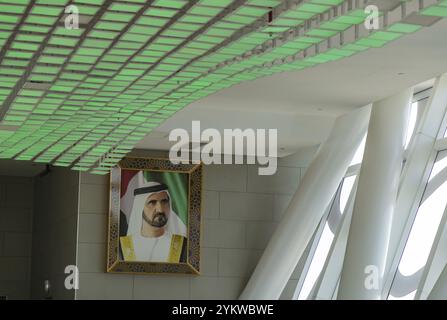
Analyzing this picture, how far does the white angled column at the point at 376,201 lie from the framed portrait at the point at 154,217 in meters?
4.14

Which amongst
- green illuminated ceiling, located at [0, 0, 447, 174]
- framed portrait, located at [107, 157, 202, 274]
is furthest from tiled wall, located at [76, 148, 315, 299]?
green illuminated ceiling, located at [0, 0, 447, 174]

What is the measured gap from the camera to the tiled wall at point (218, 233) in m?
17.0

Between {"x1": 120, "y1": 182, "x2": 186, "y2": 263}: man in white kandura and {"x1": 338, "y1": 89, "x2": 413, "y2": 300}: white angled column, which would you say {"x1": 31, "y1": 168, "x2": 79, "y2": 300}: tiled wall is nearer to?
{"x1": 120, "y1": 182, "x2": 186, "y2": 263}: man in white kandura

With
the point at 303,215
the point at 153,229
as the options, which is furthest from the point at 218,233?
the point at 303,215

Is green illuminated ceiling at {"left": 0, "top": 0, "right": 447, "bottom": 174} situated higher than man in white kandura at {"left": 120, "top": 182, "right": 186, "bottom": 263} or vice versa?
green illuminated ceiling at {"left": 0, "top": 0, "right": 447, "bottom": 174}

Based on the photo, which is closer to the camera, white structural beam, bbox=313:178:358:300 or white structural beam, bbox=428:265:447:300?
white structural beam, bbox=428:265:447:300

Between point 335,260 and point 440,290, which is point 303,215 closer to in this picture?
point 335,260

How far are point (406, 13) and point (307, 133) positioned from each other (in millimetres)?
8949

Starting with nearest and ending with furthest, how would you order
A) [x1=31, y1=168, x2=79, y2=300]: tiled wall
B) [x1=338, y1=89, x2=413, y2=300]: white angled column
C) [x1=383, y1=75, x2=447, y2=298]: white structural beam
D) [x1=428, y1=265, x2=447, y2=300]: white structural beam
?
1. [x1=428, y1=265, x2=447, y2=300]: white structural beam
2. [x1=338, y1=89, x2=413, y2=300]: white angled column
3. [x1=383, y1=75, x2=447, y2=298]: white structural beam
4. [x1=31, y1=168, x2=79, y2=300]: tiled wall

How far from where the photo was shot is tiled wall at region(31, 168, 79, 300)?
57.3 feet

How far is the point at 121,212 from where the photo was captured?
17.1 metres

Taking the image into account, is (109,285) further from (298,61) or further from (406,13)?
(406,13)

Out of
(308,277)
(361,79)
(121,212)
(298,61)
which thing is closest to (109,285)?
(121,212)

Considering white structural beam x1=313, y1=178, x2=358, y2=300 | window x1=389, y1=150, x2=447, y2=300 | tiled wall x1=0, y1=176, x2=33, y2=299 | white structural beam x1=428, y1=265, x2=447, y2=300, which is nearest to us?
white structural beam x1=428, y1=265, x2=447, y2=300
